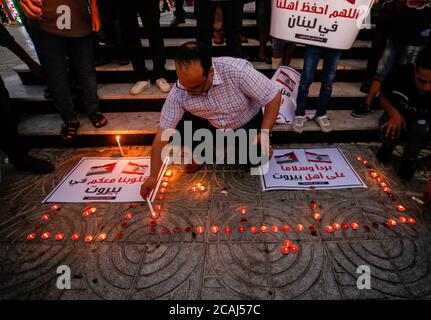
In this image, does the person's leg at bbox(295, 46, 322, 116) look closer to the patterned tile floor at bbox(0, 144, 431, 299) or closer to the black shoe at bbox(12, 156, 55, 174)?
the patterned tile floor at bbox(0, 144, 431, 299)

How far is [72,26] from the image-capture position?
276 cm

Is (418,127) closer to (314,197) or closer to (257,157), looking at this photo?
(314,197)

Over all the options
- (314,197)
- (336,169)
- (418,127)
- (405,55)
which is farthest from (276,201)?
(405,55)

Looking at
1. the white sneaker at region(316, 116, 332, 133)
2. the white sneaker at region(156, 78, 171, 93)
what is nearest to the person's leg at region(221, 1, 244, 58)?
the white sneaker at region(156, 78, 171, 93)

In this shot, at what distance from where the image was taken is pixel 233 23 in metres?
3.19

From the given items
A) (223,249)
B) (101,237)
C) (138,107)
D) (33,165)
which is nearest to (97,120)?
(138,107)

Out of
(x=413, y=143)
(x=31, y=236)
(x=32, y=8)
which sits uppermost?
(x=32, y=8)

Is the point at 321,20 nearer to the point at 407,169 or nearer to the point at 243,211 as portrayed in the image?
the point at 407,169

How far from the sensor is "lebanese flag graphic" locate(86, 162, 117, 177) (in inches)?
115

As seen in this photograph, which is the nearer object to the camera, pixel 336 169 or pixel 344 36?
pixel 344 36

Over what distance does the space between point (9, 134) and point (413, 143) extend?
14.2 ft

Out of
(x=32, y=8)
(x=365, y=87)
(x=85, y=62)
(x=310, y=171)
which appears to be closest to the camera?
(x=32, y=8)
